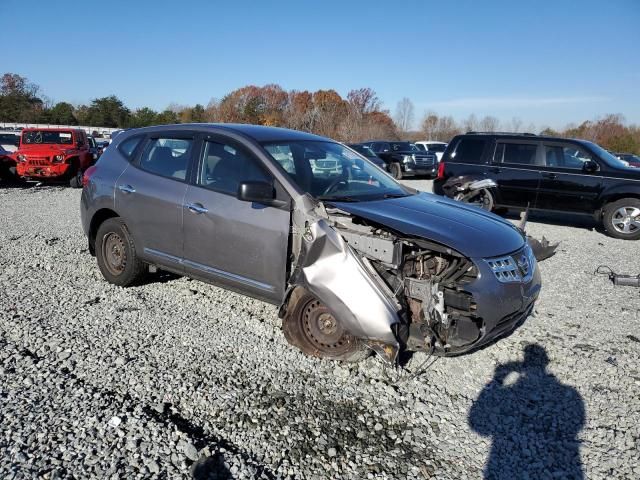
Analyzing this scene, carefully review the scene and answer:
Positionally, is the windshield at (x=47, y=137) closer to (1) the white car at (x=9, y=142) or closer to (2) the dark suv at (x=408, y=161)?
(1) the white car at (x=9, y=142)

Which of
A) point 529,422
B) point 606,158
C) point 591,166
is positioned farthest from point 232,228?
point 606,158

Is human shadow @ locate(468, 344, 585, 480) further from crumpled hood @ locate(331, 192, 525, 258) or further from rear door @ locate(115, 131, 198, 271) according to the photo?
rear door @ locate(115, 131, 198, 271)

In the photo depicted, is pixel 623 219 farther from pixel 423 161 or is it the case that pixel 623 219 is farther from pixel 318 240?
pixel 423 161

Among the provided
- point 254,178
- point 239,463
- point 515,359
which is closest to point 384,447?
point 239,463

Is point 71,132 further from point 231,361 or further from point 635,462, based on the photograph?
point 635,462

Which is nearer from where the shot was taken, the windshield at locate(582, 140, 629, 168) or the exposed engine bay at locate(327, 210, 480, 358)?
the exposed engine bay at locate(327, 210, 480, 358)

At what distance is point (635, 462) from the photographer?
2730 millimetres

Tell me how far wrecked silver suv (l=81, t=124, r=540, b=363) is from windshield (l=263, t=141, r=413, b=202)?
0.02 meters

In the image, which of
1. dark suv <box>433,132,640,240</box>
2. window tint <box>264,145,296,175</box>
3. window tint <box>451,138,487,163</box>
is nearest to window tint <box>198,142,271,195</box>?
window tint <box>264,145,296,175</box>

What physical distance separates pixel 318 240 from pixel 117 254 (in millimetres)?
2877

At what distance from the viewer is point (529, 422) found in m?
3.09

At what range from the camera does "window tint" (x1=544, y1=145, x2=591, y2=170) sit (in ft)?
30.8

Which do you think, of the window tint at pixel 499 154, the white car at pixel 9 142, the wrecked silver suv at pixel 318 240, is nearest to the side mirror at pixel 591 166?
the window tint at pixel 499 154

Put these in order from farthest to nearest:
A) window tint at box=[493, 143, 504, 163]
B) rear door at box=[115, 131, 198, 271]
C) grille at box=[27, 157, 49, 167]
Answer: grille at box=[27, 157, 49, 167], window tint at box=[493, 143, 504, 163], rear door at box=[115, 131, 198, 271]
